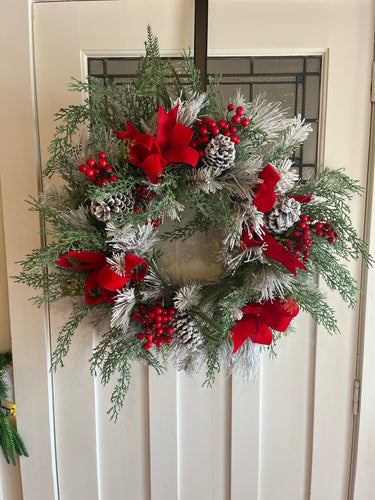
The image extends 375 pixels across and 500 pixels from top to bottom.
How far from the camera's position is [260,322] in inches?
33.8

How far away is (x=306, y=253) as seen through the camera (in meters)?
0.81

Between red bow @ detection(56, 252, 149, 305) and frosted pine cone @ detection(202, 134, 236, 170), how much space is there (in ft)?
0.88

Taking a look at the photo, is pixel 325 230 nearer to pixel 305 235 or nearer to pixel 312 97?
A: pixel 305 235

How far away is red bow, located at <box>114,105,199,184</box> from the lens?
2.36 ft

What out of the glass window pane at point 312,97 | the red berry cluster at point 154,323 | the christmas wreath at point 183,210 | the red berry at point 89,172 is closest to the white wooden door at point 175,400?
the glass window pane at point 312,97

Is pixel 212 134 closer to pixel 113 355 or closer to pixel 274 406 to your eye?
pixel 113 355

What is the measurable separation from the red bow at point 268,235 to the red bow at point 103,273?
254 mm

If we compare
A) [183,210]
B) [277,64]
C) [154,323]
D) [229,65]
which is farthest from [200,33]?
[154,323]

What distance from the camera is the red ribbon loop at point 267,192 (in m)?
0.75

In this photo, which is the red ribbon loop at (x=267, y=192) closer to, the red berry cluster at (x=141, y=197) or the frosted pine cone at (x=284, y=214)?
the frosted pine cone at (x=284, y=214)

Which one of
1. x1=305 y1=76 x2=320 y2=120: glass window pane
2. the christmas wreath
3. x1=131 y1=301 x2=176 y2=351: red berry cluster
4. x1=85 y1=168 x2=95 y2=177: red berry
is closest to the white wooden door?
x1=305 y1=76 x2=320 y2=120: glass window pane

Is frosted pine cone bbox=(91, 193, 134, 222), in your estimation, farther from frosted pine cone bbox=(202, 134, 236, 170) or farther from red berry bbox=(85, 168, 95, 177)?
frosted pine cone bbox=(202, 134, 236, 170)

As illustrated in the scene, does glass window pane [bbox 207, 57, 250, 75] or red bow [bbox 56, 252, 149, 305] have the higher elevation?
glass window pane [bbox 207, 57, 250, 75]

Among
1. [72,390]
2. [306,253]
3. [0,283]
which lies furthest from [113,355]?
[306,253]
